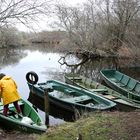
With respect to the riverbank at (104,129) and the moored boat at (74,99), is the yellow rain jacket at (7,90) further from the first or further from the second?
the riverbank at (104,129)

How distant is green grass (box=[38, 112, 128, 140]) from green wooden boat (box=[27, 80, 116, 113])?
395 cm

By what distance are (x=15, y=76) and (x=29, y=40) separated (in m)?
62.7

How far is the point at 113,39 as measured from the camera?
38250 mm

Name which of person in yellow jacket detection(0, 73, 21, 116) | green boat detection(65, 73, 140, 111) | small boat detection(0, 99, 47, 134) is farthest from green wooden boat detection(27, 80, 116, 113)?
person in yellow jacket detection(0, 73, 21, 116)

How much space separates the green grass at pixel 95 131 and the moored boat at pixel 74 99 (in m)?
4.36

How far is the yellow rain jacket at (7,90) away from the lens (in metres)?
9.78

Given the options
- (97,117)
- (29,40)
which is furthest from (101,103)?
(29,40)

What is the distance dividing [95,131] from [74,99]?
6998 millimetres

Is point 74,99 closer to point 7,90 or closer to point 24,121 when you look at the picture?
point 7,90

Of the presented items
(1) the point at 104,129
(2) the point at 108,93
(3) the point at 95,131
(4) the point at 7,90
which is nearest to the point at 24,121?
(4) the point at 7,90

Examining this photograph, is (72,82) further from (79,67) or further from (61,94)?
(79,67)

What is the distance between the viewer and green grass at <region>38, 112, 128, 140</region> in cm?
653

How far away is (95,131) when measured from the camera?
6.86m

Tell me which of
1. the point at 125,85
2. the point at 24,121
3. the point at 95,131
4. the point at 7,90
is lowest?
the point at 125,85
